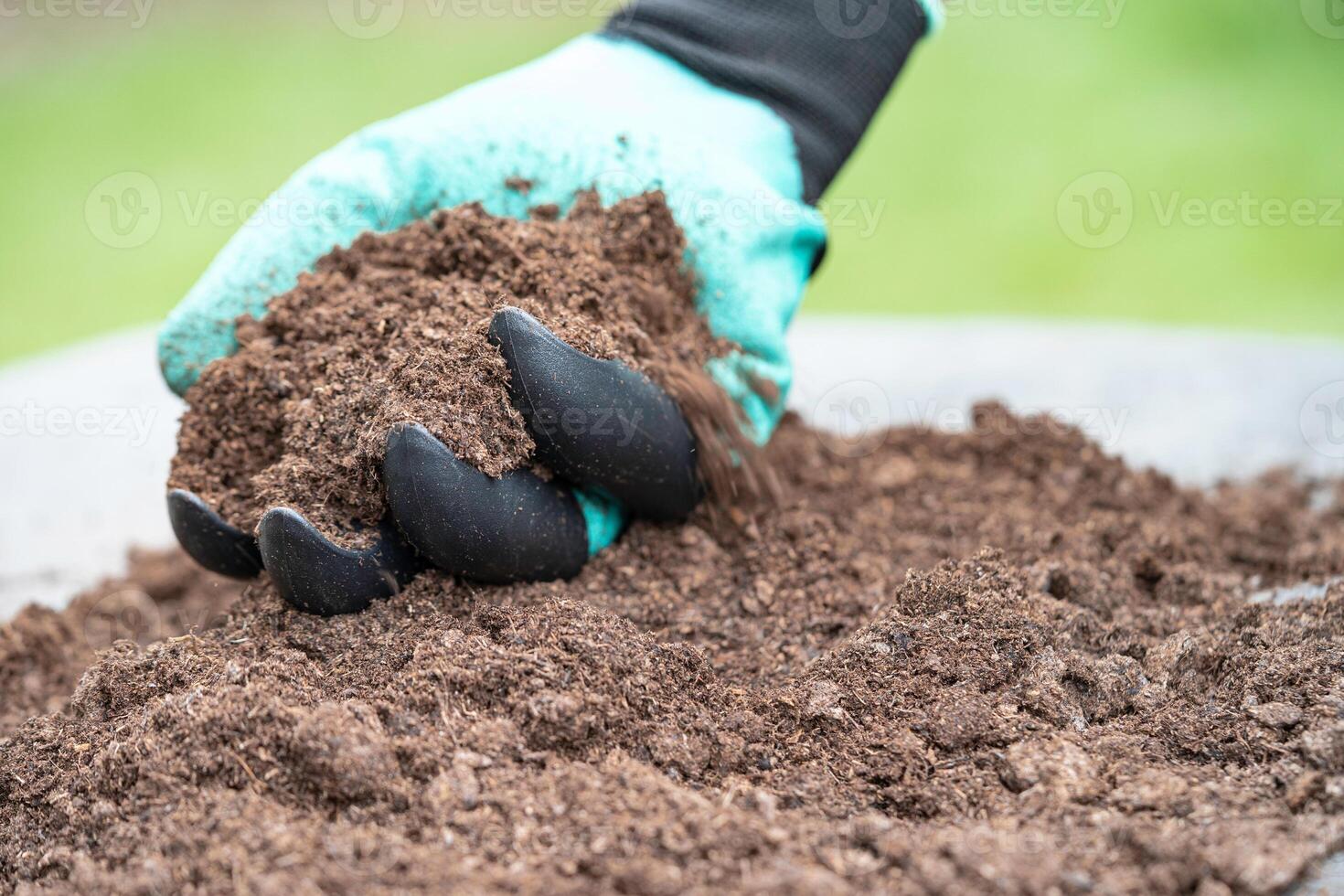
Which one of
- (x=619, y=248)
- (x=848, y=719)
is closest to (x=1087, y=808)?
(x=848, y=719)

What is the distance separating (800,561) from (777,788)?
47 centimetres

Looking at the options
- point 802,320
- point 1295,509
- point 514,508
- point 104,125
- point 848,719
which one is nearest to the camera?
point 848,719

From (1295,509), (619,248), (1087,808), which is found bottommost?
A: (1087,808)

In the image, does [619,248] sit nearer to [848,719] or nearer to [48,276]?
[848,719]

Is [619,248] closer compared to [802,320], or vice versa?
[619,248]

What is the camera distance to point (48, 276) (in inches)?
176

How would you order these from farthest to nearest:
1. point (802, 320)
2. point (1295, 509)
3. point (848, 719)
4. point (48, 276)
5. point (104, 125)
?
point (104, 125) → point (48, 276) → point (802, 320) → point (1295, 509) → point (848, 719)
